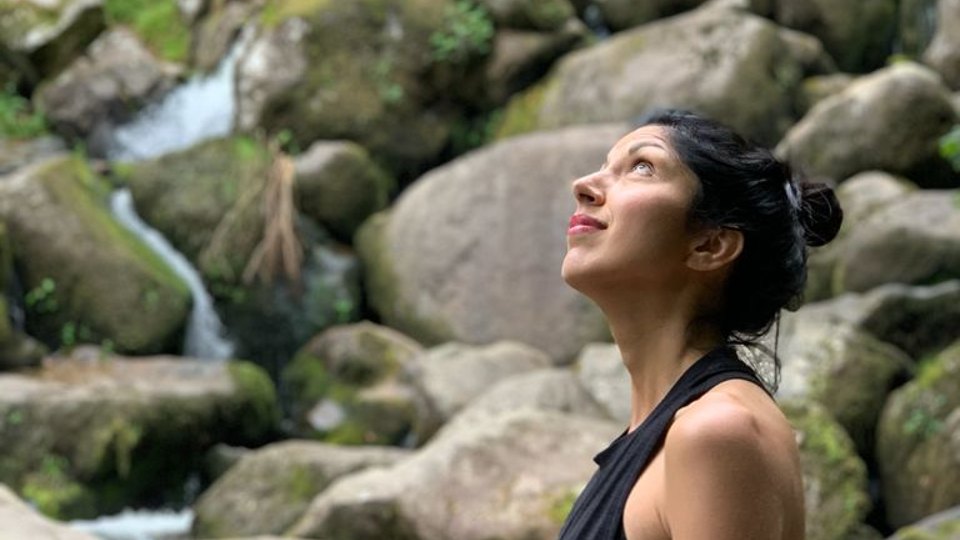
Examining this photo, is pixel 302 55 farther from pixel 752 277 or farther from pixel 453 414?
pixel 752 277

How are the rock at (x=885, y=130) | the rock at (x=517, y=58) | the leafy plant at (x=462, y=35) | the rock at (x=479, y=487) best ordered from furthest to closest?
the rock at (x=517, y=58)
the leafy plant at (x=462, y=35)
the rock at (x=885, y=130)
the rock at (x=479, y=487)

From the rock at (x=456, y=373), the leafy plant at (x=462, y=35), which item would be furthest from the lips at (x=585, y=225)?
the leafy plant at (x=462, y=35)

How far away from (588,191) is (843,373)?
6108 millimetres

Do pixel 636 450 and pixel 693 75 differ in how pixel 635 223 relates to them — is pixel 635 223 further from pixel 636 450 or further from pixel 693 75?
pixel 693 75

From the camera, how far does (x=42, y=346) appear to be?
988 centimetres

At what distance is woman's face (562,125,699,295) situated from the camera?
172 cm

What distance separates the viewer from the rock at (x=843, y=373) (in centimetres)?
756

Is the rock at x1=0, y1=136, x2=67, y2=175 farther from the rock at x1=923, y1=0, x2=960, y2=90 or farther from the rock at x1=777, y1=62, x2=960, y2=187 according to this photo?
the rock at x1=923, y1=0, x2=960, y2=90

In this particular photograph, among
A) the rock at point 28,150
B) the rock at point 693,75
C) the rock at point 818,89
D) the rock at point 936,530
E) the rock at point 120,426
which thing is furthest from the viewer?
the rock at point 28,150

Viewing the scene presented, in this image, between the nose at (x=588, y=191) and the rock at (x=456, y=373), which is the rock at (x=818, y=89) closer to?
the rock at (x=456, y=373)

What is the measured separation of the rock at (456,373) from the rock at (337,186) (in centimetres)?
226

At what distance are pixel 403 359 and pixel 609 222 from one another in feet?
26.4

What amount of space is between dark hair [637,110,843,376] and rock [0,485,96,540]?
263cm

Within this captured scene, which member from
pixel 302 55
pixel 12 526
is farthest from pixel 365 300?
pixel 12 526
